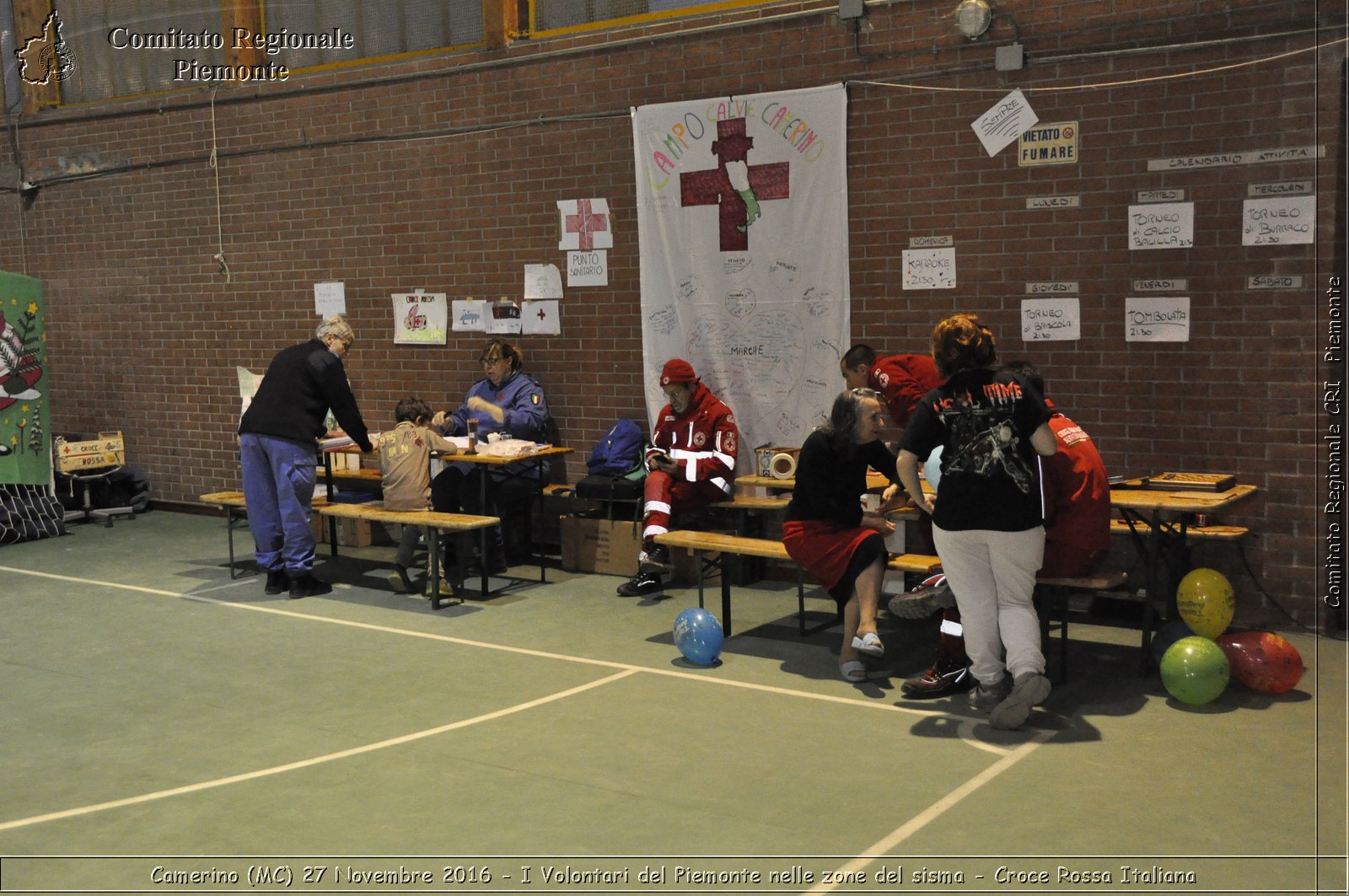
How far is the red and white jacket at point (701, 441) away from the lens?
28.3 ft

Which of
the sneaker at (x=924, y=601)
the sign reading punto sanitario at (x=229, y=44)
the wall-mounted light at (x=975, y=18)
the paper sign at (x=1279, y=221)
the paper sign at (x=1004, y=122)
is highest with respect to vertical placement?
the sign reading punto sanitario at (x=229, y=44)

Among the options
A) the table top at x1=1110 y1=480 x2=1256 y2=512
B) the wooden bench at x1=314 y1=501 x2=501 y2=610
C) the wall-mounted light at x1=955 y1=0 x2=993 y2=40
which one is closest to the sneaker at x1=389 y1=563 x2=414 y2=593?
the wooden bench at x1=314 y1=501 x2=501 y2=610

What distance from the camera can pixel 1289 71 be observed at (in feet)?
23.2

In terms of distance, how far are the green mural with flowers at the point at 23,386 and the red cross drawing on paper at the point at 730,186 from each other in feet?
19.8

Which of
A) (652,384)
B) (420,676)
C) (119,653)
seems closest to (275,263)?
(652,384)

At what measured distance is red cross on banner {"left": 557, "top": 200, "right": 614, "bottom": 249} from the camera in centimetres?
966

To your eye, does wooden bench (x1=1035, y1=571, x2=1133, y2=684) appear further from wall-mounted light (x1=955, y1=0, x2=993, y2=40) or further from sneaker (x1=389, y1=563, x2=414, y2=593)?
sneaker (x1=389, y1=563, x2=414, y2=593)

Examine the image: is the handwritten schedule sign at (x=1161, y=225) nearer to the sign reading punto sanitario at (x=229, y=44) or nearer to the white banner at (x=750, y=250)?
the white banner at (x=750, y=250)

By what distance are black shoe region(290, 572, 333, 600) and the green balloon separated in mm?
5535

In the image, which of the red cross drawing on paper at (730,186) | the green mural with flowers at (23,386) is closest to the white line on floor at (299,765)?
the red cross drawing on paper at (730,186)

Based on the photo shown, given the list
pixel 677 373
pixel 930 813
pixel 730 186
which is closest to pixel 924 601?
pixel 930 813

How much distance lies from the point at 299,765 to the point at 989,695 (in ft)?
10.0

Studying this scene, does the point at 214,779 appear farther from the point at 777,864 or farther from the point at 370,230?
the point at 370,230

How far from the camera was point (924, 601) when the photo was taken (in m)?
6.27
